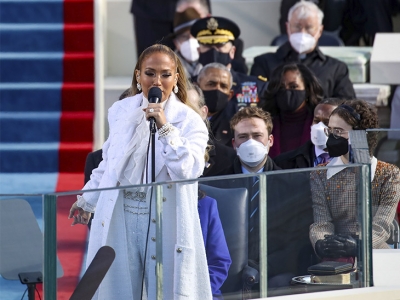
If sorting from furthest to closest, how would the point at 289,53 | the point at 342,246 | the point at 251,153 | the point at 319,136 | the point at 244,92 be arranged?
the point at 289,53, the point at 244,92, the point at 319,136, the point at 251,153, the point at 342,246

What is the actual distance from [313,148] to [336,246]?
Result: 182 cm

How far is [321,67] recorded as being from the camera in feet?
24.2

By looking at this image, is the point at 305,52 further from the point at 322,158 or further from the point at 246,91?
the point at 322,158

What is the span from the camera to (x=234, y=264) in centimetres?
364

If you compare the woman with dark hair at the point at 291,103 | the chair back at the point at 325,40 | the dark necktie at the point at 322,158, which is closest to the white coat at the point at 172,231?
the dark necktie at the point at 322,158

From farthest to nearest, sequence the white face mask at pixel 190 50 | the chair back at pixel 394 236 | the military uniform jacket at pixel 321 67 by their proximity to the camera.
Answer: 1. the white face mask at pixel 190 50
2. the military uniform jacket at pixel 321 67
3. the chair back at pixel 394 236

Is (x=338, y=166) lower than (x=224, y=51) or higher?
lower

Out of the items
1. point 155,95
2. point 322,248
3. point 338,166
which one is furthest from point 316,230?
point 155,95

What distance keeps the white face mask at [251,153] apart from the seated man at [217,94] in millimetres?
1311

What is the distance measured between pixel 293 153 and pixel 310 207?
1.88 metres

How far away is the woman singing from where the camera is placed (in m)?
3.55

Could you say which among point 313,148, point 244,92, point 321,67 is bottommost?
point 313,148

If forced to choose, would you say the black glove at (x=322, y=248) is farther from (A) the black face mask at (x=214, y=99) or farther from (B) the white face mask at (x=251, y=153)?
(A) the black face mask at (x=214, y=99)

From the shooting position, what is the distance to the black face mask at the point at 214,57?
7.31m
